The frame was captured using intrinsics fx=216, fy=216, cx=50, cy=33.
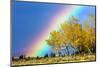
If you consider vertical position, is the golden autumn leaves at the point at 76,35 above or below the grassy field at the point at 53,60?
above

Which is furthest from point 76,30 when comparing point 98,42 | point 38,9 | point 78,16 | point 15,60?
point 15,60

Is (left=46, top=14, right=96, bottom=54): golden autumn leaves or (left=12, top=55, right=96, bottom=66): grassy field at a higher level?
(left=46, top=14, right=96, bottom=54): golden autumn leaves

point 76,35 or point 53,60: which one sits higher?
point 76,35

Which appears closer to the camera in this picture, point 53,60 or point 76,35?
point 53,60

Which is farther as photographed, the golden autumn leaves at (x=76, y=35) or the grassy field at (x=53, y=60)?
the golden autumn leaves at (x=76, y=35)

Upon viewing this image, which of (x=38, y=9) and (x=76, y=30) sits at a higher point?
(x=38, y=9)

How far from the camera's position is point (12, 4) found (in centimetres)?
263

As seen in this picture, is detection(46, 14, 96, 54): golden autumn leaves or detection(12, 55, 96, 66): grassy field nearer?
detection(12, 55, 96, 66): grassy field

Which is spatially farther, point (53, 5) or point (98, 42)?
point (98, 42)
